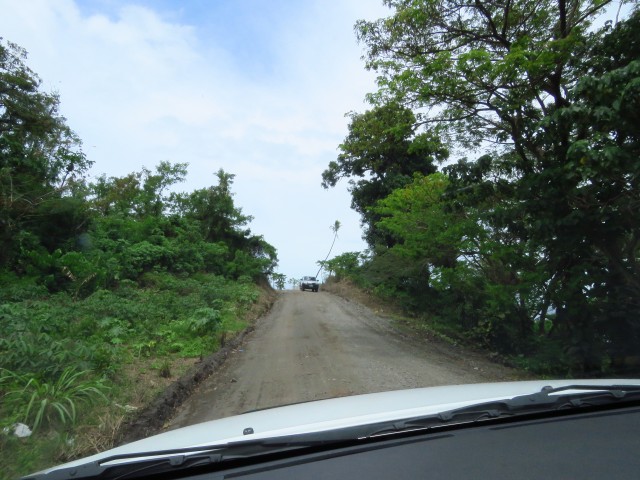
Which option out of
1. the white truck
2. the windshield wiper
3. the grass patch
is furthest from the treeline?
the white truck

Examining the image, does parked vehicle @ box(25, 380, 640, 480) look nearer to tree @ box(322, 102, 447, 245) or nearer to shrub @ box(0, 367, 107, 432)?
shrub @ box(0, 367, 107, 432)

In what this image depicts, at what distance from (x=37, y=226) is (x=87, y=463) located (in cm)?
1907

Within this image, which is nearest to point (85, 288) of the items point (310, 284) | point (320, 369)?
point (320, 369)

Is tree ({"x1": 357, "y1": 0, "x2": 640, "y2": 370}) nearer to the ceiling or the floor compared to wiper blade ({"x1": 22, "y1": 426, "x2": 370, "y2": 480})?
nearer to the ceiling

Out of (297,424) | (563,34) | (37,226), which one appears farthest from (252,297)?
(297,424)

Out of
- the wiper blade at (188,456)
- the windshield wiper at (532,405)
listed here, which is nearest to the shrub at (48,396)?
the wiper blade at (188,456)

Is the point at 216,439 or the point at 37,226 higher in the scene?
the point at 37,226

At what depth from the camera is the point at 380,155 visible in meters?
23.3

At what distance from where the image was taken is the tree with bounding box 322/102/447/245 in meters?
13.4

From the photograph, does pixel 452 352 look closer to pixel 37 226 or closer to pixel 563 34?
pixel 563 34

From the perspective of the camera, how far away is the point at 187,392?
7.95 meters

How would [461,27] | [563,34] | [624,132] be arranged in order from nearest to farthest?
[624,132] → [563,34] → [461,27]

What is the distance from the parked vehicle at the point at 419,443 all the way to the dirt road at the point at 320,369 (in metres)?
4.00

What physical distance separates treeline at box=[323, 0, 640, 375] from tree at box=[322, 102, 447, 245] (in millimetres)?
81
